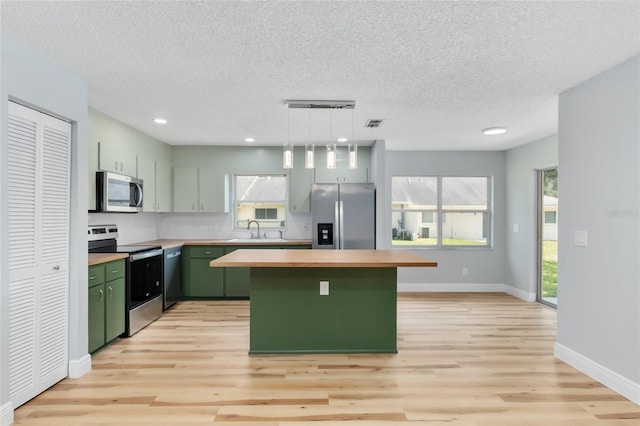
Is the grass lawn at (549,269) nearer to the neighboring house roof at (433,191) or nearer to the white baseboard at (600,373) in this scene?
the neighboring house roof at (433,191)

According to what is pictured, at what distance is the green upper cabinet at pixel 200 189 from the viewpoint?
5.70m

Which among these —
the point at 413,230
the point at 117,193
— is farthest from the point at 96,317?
the point at 413,230

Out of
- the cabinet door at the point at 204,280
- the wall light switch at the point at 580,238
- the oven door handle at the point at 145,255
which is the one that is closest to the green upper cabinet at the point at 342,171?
the cabinet door at the point at 204,280

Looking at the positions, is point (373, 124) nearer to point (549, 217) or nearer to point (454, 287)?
point (549, 217)

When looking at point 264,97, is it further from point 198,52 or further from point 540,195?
point 540,195

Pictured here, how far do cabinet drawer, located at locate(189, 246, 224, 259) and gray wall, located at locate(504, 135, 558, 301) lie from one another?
4.44 meters

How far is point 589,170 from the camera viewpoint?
2924 millimetres

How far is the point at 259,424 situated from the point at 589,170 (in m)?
3.00

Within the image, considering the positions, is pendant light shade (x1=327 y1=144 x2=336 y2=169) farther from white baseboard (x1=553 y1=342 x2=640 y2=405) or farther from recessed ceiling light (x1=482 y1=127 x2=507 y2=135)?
white baseboard (x1=553 y1=342 x2=640 y2=405)

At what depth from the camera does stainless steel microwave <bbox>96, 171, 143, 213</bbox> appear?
379cm

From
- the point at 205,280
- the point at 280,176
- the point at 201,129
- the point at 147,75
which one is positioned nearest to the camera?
the point at 147,75

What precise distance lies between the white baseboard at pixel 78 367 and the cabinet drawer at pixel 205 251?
2478 mm

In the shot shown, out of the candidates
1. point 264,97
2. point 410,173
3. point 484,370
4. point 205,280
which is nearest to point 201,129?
point 264,97

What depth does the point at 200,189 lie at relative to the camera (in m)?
5.72
